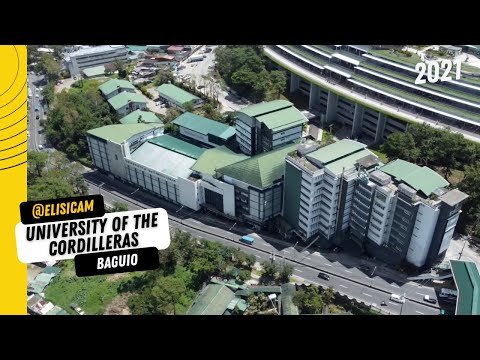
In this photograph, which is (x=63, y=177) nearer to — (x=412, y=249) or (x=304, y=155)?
(x=304, y=155)

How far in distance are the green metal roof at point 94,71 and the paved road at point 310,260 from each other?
14971 mm

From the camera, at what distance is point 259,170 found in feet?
71.6

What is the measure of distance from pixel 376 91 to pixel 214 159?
443 inches

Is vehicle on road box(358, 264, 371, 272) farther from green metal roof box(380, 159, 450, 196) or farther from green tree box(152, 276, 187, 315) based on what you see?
green tree box(152, 276, 187, 315)

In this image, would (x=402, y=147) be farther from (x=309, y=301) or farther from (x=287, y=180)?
(x=309, y=301)

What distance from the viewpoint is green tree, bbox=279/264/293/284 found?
65.0 feet

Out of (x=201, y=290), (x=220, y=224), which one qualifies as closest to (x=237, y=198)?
(x=220, y=224)

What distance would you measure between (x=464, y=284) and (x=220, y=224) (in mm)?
10771

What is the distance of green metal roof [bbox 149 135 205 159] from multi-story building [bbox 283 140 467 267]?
229 inches

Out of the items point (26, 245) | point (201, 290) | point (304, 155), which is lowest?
point (201, 290)

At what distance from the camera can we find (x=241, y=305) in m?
19.0

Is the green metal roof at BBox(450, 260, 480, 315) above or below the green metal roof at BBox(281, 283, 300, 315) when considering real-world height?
above

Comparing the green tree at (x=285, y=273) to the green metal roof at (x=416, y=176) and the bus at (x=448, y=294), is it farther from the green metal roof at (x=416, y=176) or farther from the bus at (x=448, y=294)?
the bus at (x=448, y=294)

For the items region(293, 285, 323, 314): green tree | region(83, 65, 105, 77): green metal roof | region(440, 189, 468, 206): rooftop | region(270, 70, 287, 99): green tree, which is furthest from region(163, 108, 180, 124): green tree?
region(440, 189, 468, 206): rooftop
